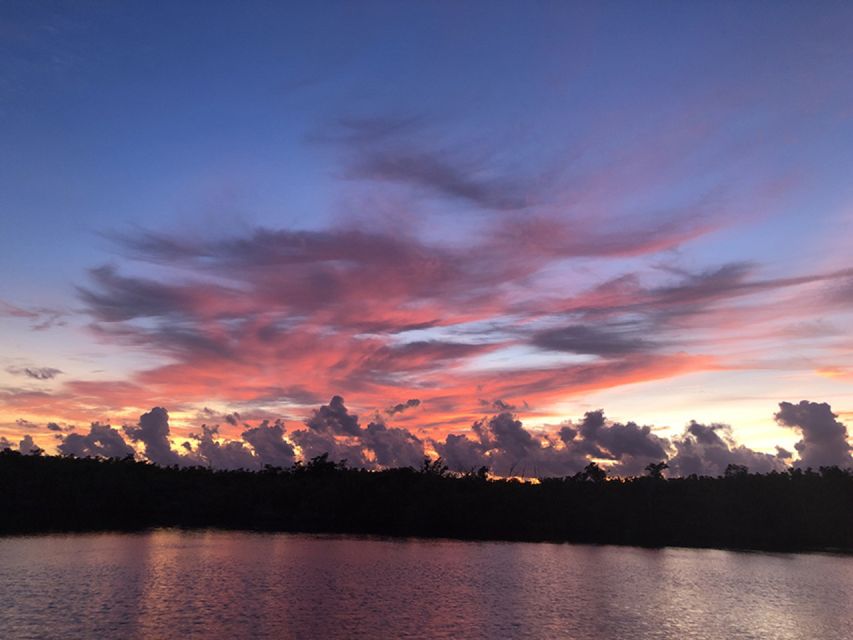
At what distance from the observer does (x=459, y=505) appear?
175 meters

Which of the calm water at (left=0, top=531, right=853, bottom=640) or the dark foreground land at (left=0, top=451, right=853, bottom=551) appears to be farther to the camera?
the dark foreground land at (left=0, top=451, right=853, bottom=551)

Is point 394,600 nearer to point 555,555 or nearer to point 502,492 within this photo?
point 555,555

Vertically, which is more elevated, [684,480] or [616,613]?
[684,480]

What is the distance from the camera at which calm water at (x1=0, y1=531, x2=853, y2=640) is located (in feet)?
169

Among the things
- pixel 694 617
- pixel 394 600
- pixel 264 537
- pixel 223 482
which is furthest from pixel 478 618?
pixel 223 482

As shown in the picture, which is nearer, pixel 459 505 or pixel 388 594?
pixel 388 594

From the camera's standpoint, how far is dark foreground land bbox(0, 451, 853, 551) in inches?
5910

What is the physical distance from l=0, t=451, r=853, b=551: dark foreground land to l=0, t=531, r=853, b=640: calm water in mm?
43778

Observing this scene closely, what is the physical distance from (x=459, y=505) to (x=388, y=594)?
363 ft

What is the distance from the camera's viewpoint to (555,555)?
11531 cm

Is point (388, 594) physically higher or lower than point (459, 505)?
lower

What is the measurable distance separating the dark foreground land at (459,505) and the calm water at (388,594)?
43.8 m

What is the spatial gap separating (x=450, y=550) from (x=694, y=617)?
61145 mm

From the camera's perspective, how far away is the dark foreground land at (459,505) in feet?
493
